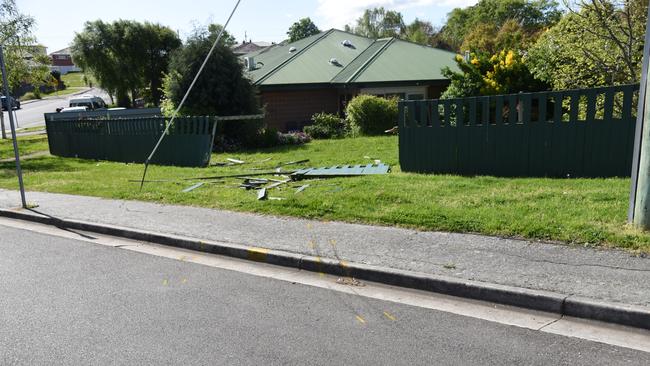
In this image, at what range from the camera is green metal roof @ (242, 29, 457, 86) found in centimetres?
2420

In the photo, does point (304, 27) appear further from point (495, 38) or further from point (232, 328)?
point (232, 328)

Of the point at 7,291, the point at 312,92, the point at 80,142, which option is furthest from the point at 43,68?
the point at 7,291

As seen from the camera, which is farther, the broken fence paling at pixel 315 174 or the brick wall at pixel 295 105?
the brick wall at pixel 295 105

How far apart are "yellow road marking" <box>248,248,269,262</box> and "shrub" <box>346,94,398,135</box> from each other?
1461cm

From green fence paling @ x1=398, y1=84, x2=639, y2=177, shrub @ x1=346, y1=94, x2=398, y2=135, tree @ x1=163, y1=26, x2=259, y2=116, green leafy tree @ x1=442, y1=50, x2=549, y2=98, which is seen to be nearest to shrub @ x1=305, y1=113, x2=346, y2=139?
shrub @ x1=346, y1=94, x2=398, y2=135

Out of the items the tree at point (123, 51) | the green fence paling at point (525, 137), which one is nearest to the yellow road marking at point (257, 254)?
the green fence paling at point (525, 137)

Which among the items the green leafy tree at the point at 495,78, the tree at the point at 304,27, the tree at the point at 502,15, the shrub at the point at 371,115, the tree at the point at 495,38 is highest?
the tree at the point at 304,27

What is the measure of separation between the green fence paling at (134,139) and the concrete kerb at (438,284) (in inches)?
285

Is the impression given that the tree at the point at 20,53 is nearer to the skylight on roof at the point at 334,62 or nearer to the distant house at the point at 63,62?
the skylight on roof at the point at 334,62

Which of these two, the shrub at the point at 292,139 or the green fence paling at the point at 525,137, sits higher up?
the green fence paling at the point at 525,137

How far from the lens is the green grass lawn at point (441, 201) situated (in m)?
6.27

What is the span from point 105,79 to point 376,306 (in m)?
42.5

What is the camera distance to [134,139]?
1703 centimetres

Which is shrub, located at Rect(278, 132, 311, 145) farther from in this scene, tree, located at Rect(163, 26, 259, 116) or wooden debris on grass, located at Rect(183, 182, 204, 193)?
wooden debris on grass, located at Rect(183, 182, 204, 193)
